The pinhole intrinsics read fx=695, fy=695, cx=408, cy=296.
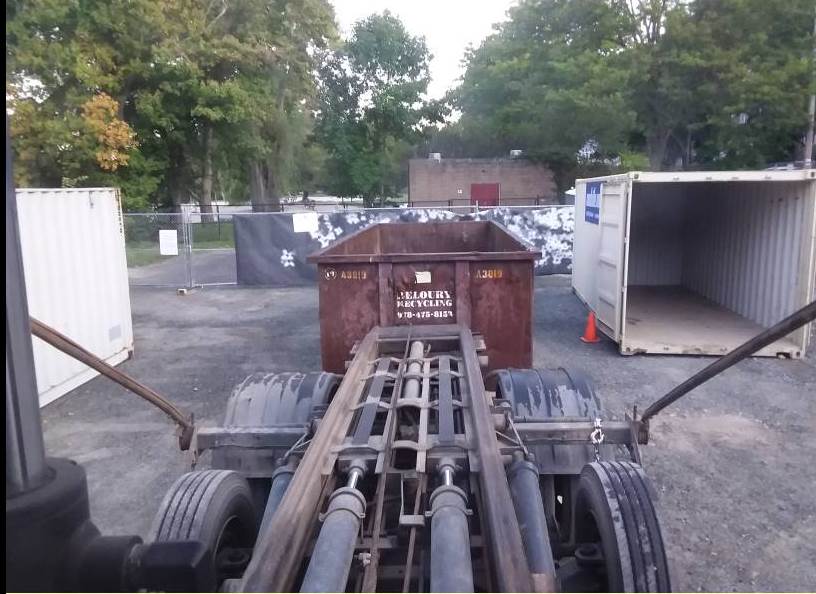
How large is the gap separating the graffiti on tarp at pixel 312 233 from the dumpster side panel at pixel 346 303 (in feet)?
36.9

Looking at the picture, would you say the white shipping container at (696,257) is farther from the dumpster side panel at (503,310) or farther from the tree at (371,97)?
the tree at (371,97)

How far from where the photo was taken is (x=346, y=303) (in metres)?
7.07

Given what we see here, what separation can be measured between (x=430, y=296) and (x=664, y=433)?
301 centimetres

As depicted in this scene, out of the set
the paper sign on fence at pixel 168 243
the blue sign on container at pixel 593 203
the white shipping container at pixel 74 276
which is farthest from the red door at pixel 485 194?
the white shipping container at pixel 74 276

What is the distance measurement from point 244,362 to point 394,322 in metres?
4.65

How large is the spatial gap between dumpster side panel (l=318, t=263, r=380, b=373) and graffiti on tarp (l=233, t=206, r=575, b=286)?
443 inches

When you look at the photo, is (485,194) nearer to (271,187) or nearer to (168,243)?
(271,187)

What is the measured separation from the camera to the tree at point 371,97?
44.2 m

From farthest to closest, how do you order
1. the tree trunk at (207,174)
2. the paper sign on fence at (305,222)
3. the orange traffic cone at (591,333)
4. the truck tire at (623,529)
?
the tree trunk at (207,174) → the paper sign on fence at (305,222) → the orange traffic cone at (591,333) → the truck tire at (623,529)

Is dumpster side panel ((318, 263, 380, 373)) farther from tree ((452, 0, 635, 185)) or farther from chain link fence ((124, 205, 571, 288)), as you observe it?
tree ((452, 0, 635, 185))

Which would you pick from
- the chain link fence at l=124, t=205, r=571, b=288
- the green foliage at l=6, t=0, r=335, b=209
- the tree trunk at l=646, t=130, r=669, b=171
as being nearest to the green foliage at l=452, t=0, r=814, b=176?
the tree trunk at l=646, t=130, r=669, b=171

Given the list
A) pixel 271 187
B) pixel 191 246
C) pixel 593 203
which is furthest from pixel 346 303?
pixel 271 187

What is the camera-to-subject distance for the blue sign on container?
42.4ft

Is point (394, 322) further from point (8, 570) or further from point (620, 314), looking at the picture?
point (8, 570)
